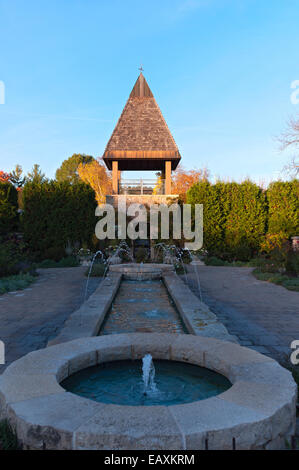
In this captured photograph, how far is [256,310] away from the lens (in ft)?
19.1

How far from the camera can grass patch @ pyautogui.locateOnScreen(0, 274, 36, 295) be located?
780cm

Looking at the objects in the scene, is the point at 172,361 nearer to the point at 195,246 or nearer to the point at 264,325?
the point at 264,325

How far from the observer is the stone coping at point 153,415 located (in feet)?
5.62

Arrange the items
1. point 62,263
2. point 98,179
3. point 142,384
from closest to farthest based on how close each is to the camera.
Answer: point 142,384
point 62,263
point 98,179

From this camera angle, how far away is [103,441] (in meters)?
1.71

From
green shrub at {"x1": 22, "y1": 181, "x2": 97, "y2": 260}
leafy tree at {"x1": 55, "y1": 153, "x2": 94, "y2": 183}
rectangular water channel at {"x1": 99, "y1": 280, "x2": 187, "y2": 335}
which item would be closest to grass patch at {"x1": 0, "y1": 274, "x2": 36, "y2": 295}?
rectangular water channel at {"x1": 99, "y1": 280, "x2": 187, "y2": 335}

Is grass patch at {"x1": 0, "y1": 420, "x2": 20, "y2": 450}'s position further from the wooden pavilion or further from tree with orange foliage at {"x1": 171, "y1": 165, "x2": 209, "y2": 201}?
tree with orange foliage at {"x1": 171, "y1": 165, "x2": 209, "y2": 201}

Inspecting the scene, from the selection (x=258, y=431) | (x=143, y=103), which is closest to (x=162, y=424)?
Answer: (x=258, y=431)

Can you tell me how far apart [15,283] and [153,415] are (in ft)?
23.7

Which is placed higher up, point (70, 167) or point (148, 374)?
point (70, 167)

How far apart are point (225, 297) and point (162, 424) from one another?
18.0 feet

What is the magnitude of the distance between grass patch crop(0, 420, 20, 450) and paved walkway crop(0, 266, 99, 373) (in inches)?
54.4

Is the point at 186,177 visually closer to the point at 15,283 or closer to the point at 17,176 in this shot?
the point at 17,176

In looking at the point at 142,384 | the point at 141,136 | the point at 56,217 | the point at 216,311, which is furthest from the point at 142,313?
the point at 141,136
